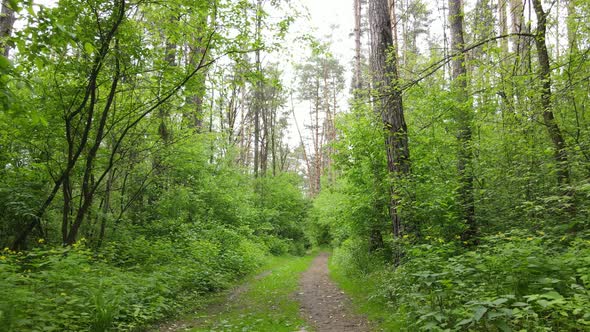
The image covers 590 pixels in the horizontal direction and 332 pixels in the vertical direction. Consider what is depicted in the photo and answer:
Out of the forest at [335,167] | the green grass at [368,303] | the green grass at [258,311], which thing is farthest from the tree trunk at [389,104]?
the green grass at [258,311]

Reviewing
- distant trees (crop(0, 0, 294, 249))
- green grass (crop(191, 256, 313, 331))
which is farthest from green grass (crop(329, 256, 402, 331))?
distant trees (crop(0, 0, 294, 249))

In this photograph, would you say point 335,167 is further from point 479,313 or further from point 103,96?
point 479,313

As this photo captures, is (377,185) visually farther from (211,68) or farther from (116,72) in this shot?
(116,72)

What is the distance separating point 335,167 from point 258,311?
480 centimetres

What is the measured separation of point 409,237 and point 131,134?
7112 mm

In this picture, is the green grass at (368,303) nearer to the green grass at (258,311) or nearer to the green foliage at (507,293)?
the green foliage at (507,293)

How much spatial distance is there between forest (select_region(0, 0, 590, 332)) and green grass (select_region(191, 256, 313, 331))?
0.07 metres

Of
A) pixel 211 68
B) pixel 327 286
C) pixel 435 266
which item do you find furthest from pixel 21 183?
pixel 435 266

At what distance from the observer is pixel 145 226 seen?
10.9 meters

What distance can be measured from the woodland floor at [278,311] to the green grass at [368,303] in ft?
0.58

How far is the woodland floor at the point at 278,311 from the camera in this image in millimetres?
6125

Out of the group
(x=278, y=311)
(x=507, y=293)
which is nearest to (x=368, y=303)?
(x=278, y=311)

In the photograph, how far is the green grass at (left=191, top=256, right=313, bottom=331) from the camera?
20.1 ft

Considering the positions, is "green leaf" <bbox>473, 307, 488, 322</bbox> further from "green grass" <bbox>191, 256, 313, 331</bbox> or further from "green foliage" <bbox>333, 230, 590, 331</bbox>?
"green grass" <bbox>191, 256, 313, 331</bbox>
